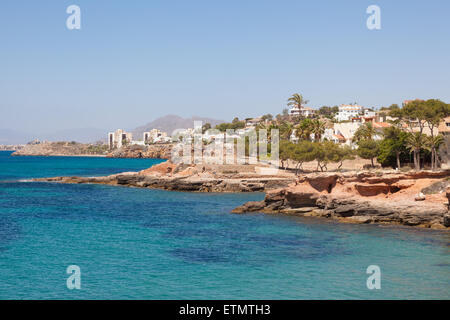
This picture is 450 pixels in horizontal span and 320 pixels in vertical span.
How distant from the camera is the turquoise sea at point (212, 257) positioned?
20.1 meters

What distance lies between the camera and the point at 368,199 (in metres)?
36.9

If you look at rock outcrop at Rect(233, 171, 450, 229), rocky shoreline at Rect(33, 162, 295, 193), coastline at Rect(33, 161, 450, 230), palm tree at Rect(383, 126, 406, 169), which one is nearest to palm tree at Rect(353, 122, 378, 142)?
palm tree at Rect(383, 126, 406, 169)

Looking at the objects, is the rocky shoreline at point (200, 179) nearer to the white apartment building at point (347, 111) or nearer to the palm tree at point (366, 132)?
the palm tree at point (366, 132)

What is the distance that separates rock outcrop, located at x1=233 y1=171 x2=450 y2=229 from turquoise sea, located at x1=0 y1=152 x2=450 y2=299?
6.20ft

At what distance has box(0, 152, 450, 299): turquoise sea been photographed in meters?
20.1

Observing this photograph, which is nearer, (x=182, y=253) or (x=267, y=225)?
(x=182, y=253)

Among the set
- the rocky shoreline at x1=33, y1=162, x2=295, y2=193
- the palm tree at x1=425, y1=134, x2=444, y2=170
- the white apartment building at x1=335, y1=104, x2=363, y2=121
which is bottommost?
the rocky shoreline at x1=33, y1=162, x2=295, y2=193

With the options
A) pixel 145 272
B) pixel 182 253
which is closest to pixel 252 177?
pixel 182 253

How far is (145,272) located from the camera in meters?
22.9

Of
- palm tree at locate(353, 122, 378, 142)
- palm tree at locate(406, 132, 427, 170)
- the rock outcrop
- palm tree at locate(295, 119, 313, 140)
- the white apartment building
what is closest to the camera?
the rock outcrop

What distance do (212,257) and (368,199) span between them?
16265 millimetres

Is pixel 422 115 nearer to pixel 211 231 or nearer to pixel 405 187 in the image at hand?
pixel 405 187

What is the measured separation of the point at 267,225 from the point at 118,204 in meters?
22.4

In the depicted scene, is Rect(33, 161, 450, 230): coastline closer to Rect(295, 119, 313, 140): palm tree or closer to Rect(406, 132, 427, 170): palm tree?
Rect(406, 132, 427, 170): palm tree
